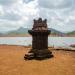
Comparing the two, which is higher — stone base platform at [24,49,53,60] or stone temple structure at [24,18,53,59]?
stone temple structure at [24,18,53,59]

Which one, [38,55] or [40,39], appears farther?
[40,39]

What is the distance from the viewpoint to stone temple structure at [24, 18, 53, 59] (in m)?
11.0

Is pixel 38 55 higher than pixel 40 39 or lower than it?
lower

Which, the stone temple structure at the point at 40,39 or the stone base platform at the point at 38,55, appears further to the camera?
the stone temple structure at the point at 40,39

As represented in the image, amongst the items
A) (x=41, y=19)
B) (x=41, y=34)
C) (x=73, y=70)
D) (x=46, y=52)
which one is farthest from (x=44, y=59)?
(x=73, y=70)

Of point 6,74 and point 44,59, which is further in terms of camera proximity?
point 44,59

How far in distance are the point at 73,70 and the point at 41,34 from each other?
367 centimetres

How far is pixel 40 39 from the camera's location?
11.4 metres

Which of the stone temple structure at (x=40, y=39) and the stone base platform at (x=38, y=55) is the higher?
the stone temple structure at (x=40, y=39)

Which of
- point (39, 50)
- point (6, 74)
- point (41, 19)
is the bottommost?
point (6, 74)

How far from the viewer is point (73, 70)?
8.05m

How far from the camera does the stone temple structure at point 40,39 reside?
433 inches

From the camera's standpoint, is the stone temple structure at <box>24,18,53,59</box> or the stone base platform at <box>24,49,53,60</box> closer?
the stone base platform at <box>24,49,53,60</box>

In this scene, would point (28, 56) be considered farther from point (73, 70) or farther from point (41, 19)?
point (73, 70)
